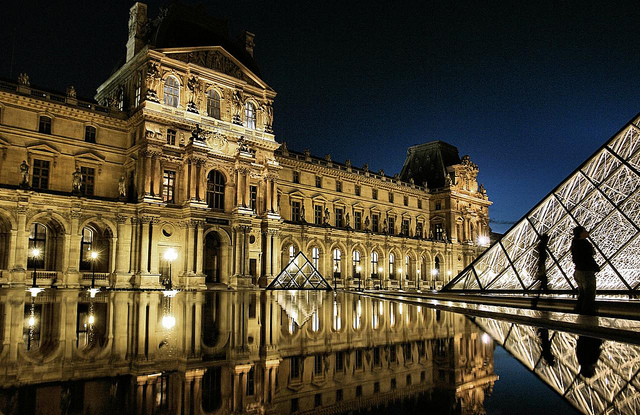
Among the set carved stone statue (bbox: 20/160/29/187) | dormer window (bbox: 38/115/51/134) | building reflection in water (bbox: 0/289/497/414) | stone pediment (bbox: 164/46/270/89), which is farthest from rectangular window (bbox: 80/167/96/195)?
building reflection in water (bbox: 0/289/497/414)

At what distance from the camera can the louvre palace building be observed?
27281mm

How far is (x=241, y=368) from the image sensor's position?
3.85m

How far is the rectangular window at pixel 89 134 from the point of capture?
31016 mm

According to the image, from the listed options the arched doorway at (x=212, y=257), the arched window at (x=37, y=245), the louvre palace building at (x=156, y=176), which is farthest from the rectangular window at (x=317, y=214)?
the arched window at (x=37, y=245)

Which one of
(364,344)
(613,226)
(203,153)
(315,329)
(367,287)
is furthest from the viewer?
(367,287)

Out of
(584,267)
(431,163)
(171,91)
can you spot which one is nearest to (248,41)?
(171,91)

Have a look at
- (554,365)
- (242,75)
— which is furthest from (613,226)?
(242,75)

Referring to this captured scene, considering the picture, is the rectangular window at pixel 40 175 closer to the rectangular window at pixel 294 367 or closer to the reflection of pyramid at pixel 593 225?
the reflection of pyramid at pixel 593 225

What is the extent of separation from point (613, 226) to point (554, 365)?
1398 centimetres

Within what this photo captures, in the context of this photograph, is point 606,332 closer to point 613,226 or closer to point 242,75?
point 613,226

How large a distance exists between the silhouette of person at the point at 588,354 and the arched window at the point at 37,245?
96.3 feet

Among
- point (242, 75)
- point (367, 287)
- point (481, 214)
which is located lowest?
point (367, 287)

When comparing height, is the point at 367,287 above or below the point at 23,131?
below

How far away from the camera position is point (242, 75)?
36.3m
